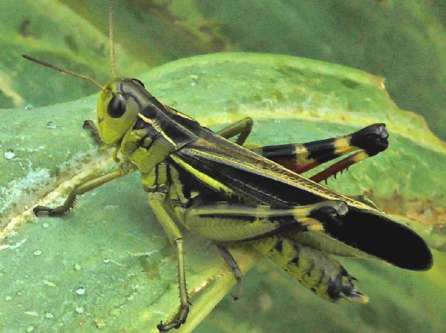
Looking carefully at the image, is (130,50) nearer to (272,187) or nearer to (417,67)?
(417,67)

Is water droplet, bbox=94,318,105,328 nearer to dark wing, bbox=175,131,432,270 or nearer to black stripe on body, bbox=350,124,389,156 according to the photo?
dark wing, bbox=175,131,432,270

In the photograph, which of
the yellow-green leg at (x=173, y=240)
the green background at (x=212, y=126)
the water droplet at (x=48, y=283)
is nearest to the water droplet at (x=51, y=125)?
the green background at (x=212, y=126)

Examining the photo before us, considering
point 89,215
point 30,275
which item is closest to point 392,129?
point 89,215

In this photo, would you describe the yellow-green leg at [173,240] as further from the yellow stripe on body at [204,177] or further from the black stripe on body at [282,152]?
the black stripe on body at [282,152]

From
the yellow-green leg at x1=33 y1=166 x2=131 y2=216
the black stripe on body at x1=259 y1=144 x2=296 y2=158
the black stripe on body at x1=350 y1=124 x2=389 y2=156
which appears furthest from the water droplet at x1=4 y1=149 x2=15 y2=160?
the black stripe on body at x1=350 y1=124 x2=389 y2=156

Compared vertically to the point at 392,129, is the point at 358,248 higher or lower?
lower

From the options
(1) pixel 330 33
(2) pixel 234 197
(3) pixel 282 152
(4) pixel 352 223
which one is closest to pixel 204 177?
(2) pixel 234 197

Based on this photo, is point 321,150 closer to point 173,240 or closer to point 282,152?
point 282,152

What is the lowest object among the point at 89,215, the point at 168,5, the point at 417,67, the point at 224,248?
the point at 89,215

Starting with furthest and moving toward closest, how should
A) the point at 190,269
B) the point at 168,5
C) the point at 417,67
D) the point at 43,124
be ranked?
the point at 168,5, the point at 417,67, the point at 43,124, the point at 190,269
